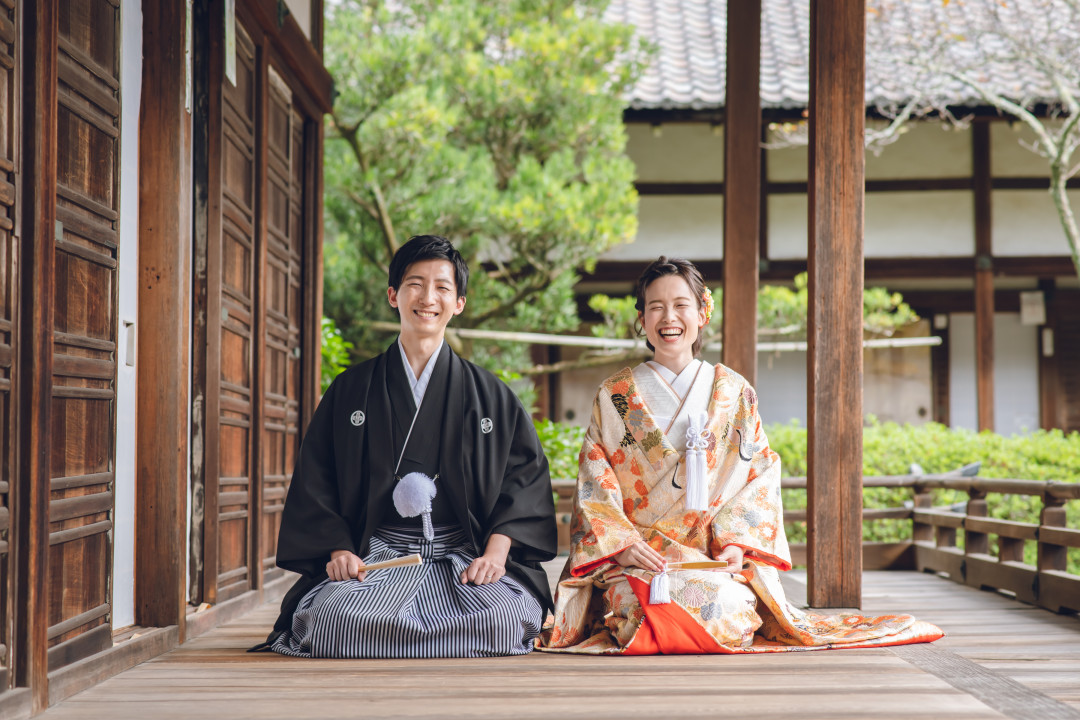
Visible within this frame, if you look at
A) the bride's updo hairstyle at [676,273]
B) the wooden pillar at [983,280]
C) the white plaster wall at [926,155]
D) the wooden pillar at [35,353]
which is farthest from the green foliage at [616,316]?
the wooden pillar at [35,353]

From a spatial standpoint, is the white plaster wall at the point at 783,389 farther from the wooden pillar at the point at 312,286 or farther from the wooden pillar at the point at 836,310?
the wooden pillar at the point at 836,310

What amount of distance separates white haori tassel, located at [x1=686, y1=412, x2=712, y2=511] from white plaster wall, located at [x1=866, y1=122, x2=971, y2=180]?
8136 millimetres

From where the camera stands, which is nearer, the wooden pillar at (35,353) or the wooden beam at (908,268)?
the wooden pillar at (35,353)

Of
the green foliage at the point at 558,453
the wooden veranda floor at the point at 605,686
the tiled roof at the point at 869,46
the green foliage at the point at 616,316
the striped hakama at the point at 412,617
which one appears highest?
the tiled roof at the point at 869,46

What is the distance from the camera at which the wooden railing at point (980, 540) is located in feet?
16.5

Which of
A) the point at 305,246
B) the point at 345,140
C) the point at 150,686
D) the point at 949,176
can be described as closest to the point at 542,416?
the point at 345,140

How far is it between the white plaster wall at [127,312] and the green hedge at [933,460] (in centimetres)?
472

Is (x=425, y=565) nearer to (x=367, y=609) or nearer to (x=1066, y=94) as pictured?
(x=367, y=609)

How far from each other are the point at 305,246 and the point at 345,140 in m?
3.15

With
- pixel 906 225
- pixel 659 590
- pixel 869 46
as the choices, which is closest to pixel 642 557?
pixel 659 590

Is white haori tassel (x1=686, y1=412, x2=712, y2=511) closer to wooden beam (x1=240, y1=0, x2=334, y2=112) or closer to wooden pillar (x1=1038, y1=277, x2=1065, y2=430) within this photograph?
wooden beam (x1=240, y1=0, x2=334, y2=112)

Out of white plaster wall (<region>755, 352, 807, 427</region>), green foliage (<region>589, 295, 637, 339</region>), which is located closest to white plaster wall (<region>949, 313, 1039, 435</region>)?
white plaster wall (<region>755, 352, 807, 427</region>)

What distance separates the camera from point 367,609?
11.5ft

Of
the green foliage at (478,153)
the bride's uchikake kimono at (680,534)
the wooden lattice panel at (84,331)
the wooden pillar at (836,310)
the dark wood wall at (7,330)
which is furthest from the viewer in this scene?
the green foliage at (478,153)
